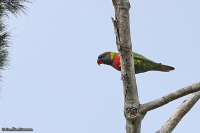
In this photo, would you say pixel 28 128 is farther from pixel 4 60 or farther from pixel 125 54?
pixel 125 54

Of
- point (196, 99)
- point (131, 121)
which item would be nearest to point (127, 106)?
point (131, 121)

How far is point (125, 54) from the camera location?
6.22ft

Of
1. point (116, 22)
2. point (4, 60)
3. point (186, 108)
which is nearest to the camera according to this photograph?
point (116, 22)

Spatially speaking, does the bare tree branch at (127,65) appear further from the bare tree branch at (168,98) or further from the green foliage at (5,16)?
the green foliage at (5,16)

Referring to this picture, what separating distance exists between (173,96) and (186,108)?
71cm

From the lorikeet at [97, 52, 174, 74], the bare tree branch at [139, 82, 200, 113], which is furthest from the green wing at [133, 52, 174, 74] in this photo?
the bare tree branch at [139, 82, 200, 113]

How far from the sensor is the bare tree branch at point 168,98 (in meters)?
1.89

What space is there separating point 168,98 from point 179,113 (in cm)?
66

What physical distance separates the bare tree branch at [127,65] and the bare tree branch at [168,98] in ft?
0.23

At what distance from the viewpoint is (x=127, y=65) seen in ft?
6.30

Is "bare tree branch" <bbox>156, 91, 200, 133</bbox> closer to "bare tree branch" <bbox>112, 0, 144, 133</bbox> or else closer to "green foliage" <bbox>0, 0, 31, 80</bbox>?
"bare tree branch" <bbox>112, 0, 144, 133</bbox>

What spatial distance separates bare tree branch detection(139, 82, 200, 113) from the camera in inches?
74.5

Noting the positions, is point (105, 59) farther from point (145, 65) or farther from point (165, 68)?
point (165, 68)

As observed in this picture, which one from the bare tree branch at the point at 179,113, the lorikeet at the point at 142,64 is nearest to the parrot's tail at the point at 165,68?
the lorikeet at the point at 142,64
